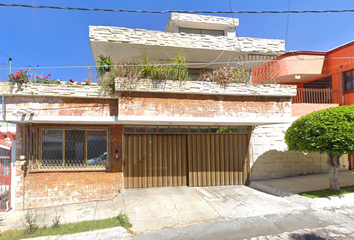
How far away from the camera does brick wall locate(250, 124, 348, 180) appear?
8820 millimetres

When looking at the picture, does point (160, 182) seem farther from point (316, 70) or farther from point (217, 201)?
point (316, 70)

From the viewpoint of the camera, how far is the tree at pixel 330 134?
610cm

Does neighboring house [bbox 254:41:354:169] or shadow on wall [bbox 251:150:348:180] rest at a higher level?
neighboring house [bbox 254:41:354:169]

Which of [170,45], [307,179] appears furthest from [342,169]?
[170,45]

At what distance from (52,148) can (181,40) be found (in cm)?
588

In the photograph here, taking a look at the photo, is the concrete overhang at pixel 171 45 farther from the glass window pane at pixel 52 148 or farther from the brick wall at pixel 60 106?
the glass window pane at pixel 52 148

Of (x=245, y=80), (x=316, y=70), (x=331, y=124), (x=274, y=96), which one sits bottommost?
(x=331, y=124)

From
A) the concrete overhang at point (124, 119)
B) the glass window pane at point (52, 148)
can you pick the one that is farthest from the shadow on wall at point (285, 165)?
the glass window pane at point (52, 148)

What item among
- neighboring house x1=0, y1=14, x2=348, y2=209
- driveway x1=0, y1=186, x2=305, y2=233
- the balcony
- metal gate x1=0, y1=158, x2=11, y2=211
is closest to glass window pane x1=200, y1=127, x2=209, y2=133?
neighboring house x1=0, y1=14, x2=348, y2=209

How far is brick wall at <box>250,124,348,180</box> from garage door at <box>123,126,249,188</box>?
1.40 feet

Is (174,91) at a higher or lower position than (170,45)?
lower

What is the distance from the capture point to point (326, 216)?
226 inches

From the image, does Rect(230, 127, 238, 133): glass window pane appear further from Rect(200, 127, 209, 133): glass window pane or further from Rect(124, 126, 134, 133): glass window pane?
Rect(124, 126, 134, 133): glass window pane

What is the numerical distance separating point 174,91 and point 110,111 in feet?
6.65
